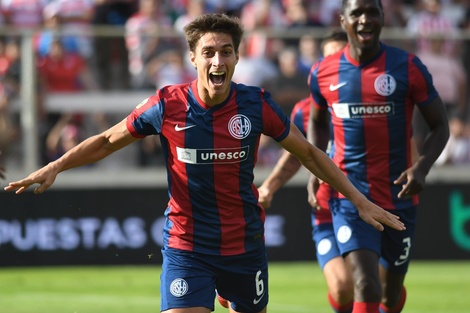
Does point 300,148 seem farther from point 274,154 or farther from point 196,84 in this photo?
point 274,154

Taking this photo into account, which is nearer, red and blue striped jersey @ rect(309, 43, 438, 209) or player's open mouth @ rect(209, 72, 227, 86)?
player's open mouth @ rect(209, 72, 227, 86)

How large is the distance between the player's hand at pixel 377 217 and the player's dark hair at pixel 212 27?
1.23 metres

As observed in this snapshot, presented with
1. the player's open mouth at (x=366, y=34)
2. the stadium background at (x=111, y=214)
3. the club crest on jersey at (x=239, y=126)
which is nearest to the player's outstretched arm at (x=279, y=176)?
the player's open mouth at (x=366, y=34)

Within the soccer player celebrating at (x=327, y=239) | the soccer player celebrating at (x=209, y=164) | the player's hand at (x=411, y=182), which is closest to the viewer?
the soccer player celebrating at (x=209, y=164)

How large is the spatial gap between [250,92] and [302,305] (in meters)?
5.01

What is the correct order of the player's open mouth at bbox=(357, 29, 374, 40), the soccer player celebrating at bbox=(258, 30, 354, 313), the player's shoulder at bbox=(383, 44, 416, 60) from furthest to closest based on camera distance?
the soccer player celebrating at bbox=(258, 30, 354, 313), the player's shoulder at bbox=(383, 44, 416, 60), the player's open mouth at bbox=(357, 29, 374, 40)

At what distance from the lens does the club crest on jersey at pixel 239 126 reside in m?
6.46

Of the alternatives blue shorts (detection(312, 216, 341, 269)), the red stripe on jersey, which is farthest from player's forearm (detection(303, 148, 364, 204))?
blue shorts (detection(312, 216, 341, 269))

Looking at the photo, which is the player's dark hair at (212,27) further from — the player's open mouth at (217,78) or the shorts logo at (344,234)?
the shorts logo at (344,234)

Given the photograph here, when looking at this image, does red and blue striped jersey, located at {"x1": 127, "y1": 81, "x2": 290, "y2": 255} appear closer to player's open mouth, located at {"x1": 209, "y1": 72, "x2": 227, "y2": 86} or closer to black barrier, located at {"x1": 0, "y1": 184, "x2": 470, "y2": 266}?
player's open mouth, located at {"x1": 209, "y1": 72, "x2": 227, "y2": 86}

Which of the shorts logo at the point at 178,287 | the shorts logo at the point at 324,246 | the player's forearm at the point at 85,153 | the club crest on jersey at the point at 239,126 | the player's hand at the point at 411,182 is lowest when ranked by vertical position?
the shorts logo at the point at 324,246

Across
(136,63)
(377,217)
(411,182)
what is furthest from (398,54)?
(136,63)

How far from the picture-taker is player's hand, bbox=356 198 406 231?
6348 millimetres

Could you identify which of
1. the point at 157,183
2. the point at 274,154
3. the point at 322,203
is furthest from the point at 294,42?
the point at 322,203
